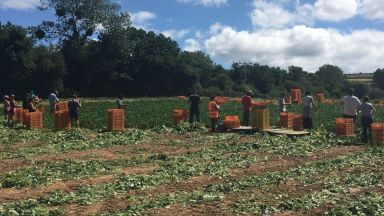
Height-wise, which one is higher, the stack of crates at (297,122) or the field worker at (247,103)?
the field worker at (247,103)

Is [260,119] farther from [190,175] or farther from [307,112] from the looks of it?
[190,175]

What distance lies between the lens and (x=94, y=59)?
70375 mm

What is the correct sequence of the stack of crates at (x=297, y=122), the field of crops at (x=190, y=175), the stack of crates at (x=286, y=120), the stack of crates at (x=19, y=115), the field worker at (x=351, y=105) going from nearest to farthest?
the field of crops at (x=190, y=175) → the field worker at (x=351, y=105) → the stack of crates at (x=297, y=122) → the stack of crates at (x=286, y=120) → the stack of crates at (x=19, y=115)

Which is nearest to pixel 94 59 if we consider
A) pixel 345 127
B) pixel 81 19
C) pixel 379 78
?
pixel 81 19

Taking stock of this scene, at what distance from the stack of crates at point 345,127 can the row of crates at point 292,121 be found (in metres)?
2.78

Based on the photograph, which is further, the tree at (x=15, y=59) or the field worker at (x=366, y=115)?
the tree at (x=15, y=59)

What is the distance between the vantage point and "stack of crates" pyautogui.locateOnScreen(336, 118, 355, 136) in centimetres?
2105

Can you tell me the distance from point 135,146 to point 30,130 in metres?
7.27

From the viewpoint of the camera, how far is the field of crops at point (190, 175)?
949cm

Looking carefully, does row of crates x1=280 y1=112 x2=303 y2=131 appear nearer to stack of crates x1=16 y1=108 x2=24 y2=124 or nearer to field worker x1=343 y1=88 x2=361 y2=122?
field worker x1=343 y1=88 x2=361 y2=122

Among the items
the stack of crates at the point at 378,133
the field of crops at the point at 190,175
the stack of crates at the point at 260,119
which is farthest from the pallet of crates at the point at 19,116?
the stack of crates at the point at 378,133

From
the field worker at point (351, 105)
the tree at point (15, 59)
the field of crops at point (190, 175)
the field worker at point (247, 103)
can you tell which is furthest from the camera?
the tree at point (15, 59)

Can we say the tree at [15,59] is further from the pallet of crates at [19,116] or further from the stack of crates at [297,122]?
the stack of crates at [297,122]

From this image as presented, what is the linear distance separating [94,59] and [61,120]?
4801 centimetres
